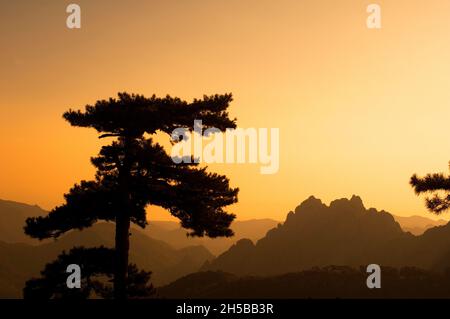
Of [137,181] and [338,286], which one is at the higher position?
[137,181]

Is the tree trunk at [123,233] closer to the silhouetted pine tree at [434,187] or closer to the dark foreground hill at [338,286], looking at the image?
the silhouetted pine tree at [434,187]

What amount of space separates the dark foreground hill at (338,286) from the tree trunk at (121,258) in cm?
2927

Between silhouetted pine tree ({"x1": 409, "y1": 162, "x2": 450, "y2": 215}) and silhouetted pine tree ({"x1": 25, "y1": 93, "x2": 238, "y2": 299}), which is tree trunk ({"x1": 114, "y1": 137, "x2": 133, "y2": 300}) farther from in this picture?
silhouetted pine tree ({"x1": 409, "y1": 162, "x2": 450, "y2": 215})

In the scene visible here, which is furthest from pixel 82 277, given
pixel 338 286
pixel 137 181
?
pixel 338 286

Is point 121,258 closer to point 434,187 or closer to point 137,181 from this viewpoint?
point 137,181

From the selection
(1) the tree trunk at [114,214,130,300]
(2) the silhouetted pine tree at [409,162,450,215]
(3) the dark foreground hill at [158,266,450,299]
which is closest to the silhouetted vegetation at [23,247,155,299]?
(1) the tree trunk at [114,214,130,300]

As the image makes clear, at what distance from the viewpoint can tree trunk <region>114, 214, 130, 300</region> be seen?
2078cm

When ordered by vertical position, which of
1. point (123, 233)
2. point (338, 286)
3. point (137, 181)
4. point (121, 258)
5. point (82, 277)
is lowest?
point (338, 286)

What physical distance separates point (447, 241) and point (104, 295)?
15749cm

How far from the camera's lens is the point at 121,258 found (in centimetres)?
2102

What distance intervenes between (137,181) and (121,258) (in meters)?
3.45
